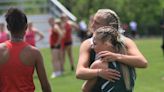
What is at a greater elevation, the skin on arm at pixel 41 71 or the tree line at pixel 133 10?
the skin on arm at pixel 41 71

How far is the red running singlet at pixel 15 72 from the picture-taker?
523 centimetres

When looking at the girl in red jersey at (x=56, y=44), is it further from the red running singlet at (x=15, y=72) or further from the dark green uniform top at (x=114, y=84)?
the dark green uniform top at (x=114, y=84)

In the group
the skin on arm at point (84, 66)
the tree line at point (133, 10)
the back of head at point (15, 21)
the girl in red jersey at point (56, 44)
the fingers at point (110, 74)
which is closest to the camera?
the fingers at point (110, 74)

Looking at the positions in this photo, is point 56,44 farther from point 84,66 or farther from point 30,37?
point 84,66

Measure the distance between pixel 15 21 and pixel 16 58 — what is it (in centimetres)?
36

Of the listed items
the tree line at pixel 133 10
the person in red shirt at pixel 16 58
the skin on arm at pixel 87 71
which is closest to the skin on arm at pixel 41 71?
the person in red shirt at pixel 16 58

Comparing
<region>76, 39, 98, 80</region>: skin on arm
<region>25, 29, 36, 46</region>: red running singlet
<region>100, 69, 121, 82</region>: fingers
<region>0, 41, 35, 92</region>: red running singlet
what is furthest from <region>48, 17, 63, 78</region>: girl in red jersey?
<region>100, 69, 121, 82</region>: fingers

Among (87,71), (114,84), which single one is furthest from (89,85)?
(114,84)

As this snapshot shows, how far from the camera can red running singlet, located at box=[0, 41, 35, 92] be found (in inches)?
206

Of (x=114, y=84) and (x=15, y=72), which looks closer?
(x=114, y=84)

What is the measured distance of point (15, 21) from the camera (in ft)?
17.1

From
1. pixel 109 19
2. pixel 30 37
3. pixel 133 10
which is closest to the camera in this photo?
pixel 109 19

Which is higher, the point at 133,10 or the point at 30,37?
the point at 30,37

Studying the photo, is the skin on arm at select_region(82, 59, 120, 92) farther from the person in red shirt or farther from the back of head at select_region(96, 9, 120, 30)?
the person in red shirt
